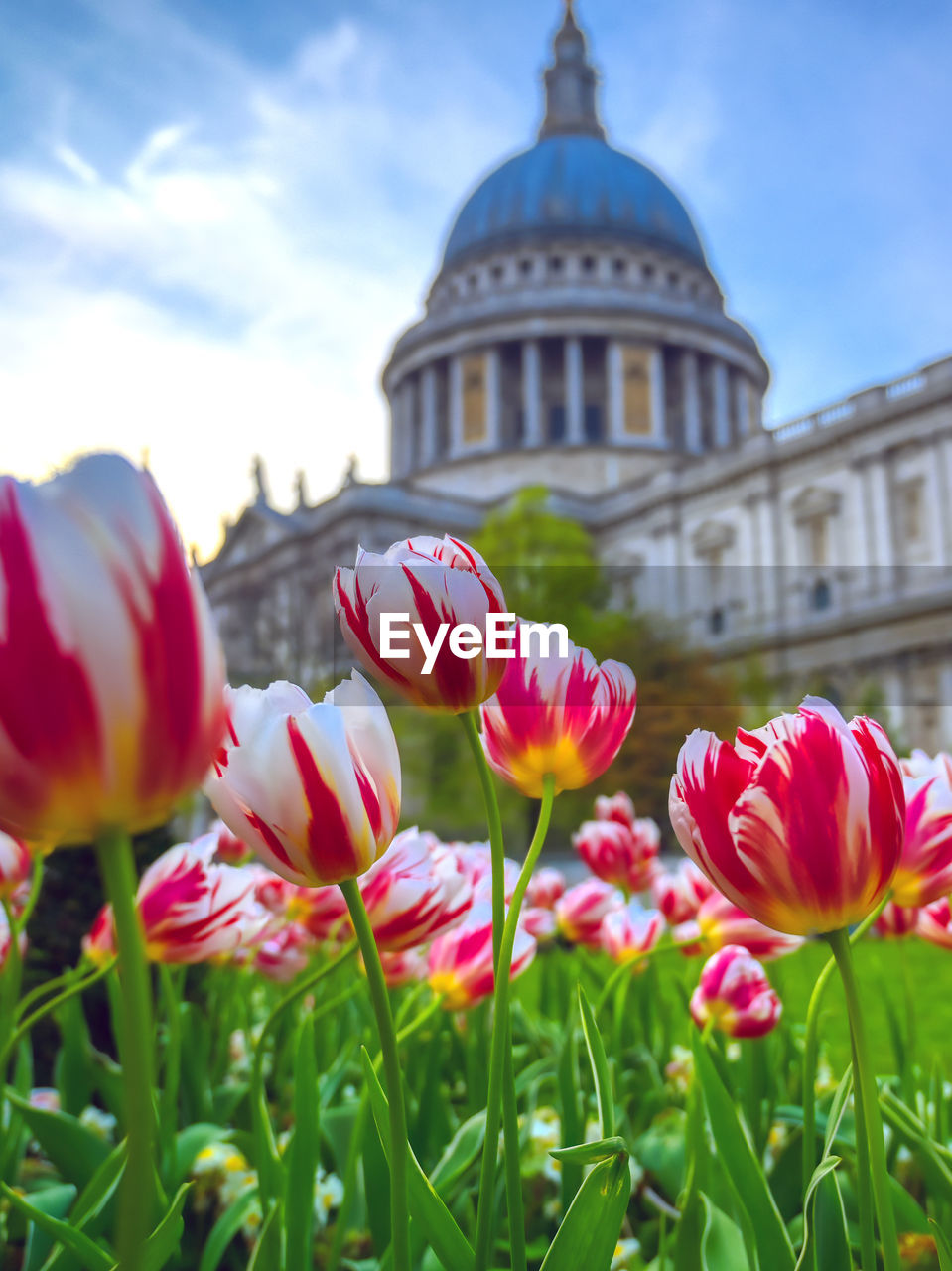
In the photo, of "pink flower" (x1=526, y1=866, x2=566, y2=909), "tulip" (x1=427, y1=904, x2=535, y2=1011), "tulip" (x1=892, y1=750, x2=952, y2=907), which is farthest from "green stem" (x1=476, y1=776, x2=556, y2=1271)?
"pink flower" (x1=526, y1=866, x2=566, y2=909)

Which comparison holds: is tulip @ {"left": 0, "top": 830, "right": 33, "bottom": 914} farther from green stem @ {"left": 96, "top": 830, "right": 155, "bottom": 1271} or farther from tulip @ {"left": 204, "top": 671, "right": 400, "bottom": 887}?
green stem @ {"left": 96, "top": 830, "right": 155, "bottom": 1271}

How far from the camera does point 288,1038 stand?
1994 mm

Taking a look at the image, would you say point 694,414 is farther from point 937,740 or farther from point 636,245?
point 937,740

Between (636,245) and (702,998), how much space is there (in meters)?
48.7

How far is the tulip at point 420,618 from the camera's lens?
75 cm

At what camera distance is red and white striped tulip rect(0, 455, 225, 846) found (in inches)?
18.7

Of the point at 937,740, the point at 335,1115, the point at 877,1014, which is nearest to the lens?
the point at 335,1115

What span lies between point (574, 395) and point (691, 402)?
4787 mm

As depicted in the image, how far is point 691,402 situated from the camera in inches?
1724

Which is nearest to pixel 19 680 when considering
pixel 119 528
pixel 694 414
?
pixel 119 528

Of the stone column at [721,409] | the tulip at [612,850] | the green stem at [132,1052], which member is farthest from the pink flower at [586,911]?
the stone column at [721,409]

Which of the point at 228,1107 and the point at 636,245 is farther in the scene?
the point at 636,245

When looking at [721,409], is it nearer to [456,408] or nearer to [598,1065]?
[456,408]

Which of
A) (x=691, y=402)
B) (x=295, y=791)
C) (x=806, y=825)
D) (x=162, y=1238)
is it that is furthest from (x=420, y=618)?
(x=691, y=402)
